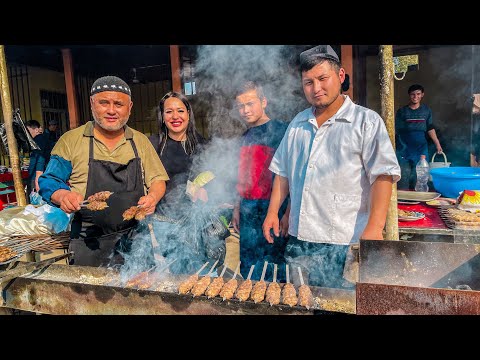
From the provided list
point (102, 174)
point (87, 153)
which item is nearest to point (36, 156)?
point (87, 153)

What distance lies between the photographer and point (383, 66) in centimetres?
331

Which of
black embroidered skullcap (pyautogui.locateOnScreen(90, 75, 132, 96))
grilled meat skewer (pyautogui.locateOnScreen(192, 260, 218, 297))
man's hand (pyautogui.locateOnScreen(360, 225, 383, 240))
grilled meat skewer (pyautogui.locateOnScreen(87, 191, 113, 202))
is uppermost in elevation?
black embroidered skullcap (pyautogui.locateOnScreen(90, 75, 132, 96))

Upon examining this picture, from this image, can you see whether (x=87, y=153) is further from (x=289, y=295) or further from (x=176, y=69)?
(x=176, y=69)

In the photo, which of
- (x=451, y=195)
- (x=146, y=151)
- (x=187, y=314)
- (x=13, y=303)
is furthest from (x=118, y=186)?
(x=451, y=195)

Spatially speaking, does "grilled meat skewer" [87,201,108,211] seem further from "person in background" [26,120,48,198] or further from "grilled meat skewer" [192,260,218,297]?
"person in background" [26,120,48,198]

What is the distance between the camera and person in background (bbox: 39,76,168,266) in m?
3.63

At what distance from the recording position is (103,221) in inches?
144

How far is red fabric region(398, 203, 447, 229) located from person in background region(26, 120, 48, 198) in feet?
24.7

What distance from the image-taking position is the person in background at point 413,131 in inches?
316

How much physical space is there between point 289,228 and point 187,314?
4.80 ft

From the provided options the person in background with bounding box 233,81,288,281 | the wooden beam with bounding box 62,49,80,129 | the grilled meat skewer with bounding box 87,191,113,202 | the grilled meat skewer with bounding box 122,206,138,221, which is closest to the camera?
the grilled meat skewer with bounding box 87,191,113,202

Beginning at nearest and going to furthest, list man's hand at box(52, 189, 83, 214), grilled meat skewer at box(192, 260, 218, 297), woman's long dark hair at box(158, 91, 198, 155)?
grilled meat skewer at box(192, 260, 218, 297) < man's hand at box(52, 189, 83, 214) < woman's long dark hair at box(158, 91, 198, 155)

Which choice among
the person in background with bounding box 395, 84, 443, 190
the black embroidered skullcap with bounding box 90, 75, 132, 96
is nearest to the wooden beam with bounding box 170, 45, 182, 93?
the black embroidered skullcap with bounding box 90, 75, 132, 96

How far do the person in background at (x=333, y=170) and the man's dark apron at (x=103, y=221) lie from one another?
6.28 feet
